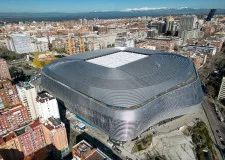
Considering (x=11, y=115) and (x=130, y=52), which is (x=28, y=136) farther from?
(x=130, y=52)

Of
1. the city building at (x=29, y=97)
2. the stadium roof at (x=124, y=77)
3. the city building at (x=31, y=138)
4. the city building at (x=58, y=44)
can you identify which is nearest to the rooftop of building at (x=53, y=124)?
the city building at (x=31, y=138)

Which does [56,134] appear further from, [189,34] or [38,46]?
[189,34]

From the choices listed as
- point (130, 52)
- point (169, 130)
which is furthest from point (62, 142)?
point (130, 52)

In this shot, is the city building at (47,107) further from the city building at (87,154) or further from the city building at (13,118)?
the city building at (87,154)

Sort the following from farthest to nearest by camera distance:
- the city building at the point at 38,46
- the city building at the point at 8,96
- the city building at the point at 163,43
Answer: the city building at the point at 38,46 → the city building at the point at 163,43 → the city building at the point at 8,96

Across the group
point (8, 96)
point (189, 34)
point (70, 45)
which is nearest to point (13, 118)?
point (8, 96)

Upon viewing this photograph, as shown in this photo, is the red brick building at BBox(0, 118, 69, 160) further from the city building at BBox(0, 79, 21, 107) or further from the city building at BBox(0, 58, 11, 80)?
the city building at BBox(0, 58, 11, 80)
